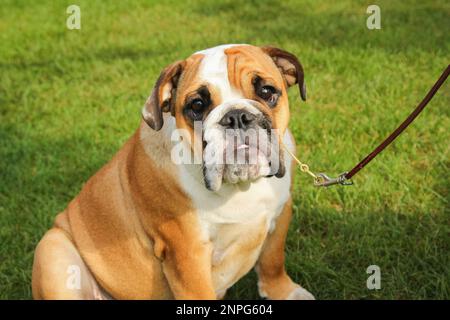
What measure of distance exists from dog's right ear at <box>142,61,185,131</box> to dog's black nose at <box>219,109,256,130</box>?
1.00ft

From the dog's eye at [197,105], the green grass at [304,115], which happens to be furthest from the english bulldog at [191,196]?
the green grass at [304,115]

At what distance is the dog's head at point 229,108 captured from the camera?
2498 mm

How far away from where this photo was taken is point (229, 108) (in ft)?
8.23

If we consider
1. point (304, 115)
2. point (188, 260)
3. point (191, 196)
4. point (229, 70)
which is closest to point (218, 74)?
point (229, 70)

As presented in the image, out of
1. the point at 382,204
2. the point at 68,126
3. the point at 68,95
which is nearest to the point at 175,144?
the point at 382,204

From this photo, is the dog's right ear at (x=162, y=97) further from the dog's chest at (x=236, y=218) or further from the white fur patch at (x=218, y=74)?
the dog's chest at (x=236, y=218)

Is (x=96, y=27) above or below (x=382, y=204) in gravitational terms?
above

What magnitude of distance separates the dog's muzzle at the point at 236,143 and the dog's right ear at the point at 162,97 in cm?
22

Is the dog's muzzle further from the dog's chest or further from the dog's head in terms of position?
the dog's chest

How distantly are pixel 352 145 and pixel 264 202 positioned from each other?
187 cm

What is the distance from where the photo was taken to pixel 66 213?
10.7 ft

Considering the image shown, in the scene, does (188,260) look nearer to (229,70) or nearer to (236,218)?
(236,218)

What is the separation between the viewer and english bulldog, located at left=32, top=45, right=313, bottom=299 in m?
2.56

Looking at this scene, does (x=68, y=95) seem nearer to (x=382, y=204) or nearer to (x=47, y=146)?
(x=47, y=146)
